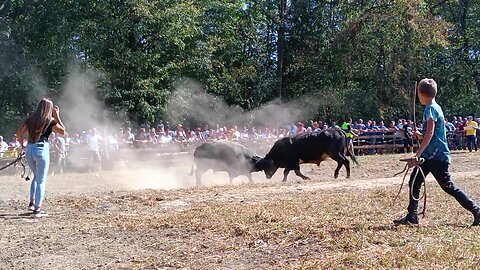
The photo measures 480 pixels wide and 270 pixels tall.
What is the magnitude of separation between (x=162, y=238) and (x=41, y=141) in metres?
3.03

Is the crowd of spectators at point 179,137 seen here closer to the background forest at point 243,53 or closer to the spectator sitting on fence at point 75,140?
the spectator sitting on fence at point 75,140

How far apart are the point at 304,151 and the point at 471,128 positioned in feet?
39.7

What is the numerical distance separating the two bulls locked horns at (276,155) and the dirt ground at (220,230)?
186 inches

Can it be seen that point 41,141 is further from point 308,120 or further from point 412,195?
point 308,120

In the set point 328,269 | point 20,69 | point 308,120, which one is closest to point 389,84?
point 308,120

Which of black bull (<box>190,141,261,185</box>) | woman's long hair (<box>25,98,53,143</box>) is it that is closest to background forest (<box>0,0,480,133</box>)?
black bull (<box>190,141,261,185</box>)

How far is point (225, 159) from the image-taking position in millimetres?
17625

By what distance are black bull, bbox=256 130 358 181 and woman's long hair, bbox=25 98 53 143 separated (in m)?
9.35

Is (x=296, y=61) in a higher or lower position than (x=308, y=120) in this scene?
higher

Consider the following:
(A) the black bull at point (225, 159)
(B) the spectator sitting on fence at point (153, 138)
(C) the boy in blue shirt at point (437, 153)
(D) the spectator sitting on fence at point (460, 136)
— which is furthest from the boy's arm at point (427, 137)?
(D) the spectator sitting on fence at point (460, 136)

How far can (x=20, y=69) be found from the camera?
30281 mm

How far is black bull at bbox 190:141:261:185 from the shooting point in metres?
17.6

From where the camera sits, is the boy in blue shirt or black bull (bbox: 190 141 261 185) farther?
black bull (bbox: 190 141 261 185)

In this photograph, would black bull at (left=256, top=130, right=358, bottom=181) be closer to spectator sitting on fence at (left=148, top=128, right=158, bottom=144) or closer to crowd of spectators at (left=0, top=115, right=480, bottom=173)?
crowd of spectators at (left=0, top=115, right=480, bottom=173)
